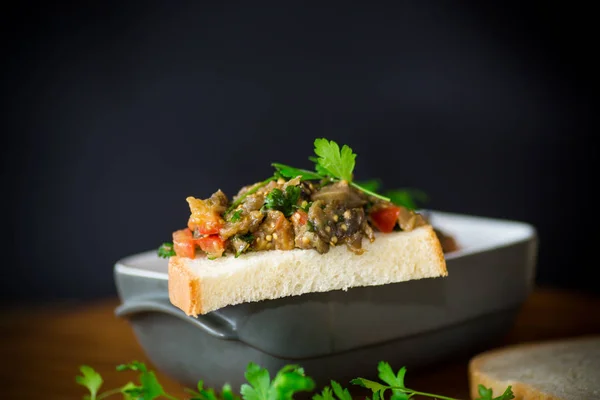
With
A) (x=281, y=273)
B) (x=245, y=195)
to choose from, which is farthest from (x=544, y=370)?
(x=245, y=195)

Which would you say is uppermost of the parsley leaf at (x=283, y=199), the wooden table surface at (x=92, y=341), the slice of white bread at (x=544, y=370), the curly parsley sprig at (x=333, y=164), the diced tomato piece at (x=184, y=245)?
the curly parsley sprig at (x=333, y=164)

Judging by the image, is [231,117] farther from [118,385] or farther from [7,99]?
[118,385]

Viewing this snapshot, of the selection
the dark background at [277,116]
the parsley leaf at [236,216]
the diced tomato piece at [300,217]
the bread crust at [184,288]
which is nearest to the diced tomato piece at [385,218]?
the diced tomato piece at [300,217]

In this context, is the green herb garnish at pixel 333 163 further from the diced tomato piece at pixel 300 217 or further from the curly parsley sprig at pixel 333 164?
the diced tomato piece at pixel 300 217

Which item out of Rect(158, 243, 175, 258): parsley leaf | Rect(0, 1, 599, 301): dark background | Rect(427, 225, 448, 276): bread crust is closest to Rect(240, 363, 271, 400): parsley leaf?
Rect(158, 243, 175, 258): parsley leaf

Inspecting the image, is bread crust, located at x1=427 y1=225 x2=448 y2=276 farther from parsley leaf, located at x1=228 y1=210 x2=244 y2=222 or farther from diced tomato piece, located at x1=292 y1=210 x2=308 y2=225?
parsley leaf, located at x1=228 y1=210 x2=244 y2=222
